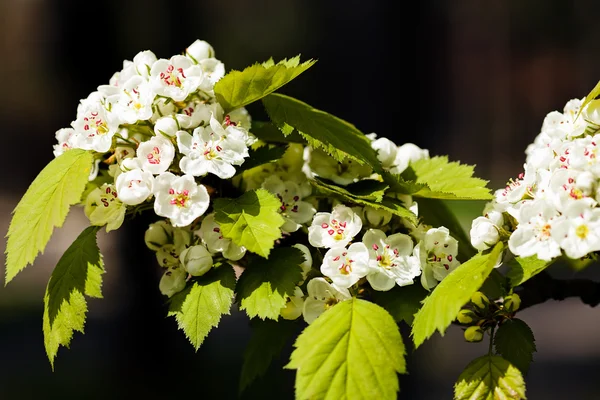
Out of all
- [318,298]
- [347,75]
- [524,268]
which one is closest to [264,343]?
[318,298]

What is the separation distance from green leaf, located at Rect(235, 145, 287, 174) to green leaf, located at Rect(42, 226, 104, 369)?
22 cm

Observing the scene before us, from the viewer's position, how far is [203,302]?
0.84 metres

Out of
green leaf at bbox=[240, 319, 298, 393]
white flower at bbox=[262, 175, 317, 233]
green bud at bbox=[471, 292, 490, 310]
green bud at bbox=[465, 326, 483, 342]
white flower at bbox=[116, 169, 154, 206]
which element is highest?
white flower at bbox=[116, 169, 154, 206]

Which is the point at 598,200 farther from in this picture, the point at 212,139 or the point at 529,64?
the point at 529,64

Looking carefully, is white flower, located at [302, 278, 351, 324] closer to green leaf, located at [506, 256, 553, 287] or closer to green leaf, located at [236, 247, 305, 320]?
green leaf, located at [236, 247, 305, 320]

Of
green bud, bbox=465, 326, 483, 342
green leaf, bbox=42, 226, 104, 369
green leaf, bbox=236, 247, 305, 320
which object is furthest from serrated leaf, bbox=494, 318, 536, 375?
green leaf, bbox=42, 226, 104, 369

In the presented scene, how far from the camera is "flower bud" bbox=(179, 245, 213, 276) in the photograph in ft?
2.83

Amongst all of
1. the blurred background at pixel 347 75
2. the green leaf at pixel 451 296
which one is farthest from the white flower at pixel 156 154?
the blurred background at pixel 347 75

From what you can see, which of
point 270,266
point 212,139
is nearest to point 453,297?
point 270,266

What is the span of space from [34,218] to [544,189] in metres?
0.62

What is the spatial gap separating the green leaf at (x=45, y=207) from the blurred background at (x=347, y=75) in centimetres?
297

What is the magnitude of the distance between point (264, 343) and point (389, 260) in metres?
0.27

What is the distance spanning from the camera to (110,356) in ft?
12.2

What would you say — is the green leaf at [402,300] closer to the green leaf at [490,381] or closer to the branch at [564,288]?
the green leaf at [490,381]
